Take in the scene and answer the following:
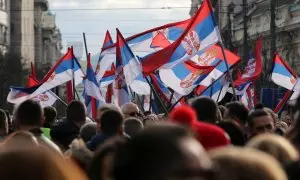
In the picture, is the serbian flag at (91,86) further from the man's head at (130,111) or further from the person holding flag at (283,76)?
the man's head at (130,111)

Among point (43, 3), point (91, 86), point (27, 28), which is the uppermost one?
point (43, 3)

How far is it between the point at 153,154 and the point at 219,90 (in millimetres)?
17313

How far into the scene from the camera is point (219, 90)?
19922 mm

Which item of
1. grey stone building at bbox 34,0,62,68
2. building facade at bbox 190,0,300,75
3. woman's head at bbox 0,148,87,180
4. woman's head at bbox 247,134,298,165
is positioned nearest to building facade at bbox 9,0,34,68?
grey stone building at bbox 34,0,62,68

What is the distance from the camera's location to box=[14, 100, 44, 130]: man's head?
Result: 739 cm

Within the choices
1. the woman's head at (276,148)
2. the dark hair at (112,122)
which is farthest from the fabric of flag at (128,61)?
the woman's head at (276,148)

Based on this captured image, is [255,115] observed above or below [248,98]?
above

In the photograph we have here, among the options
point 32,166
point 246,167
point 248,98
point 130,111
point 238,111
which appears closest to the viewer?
point 32,166

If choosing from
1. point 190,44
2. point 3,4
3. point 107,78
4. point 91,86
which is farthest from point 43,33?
point 190,44

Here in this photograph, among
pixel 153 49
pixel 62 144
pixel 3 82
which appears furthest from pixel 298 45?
pixel 62 144

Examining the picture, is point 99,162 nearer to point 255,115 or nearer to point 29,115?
point 29,115

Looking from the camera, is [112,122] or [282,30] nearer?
[112,122]

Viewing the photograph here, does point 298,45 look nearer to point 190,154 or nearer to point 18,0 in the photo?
point 18,0

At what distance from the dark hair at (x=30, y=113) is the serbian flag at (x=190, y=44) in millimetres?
8720
